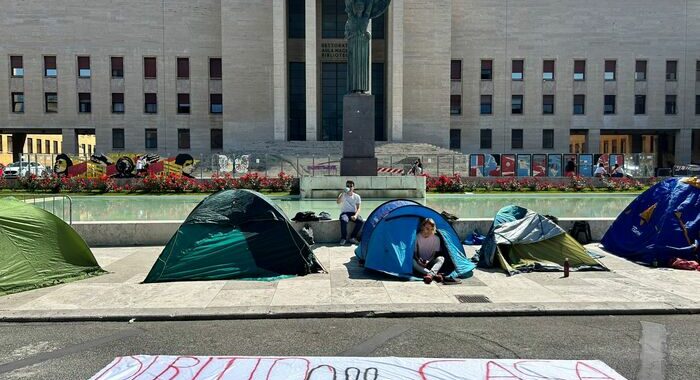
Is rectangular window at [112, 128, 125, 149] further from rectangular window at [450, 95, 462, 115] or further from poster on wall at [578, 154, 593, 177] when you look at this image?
poster on wall at [578, 154, 593, 177]

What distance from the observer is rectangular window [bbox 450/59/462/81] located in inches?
2172

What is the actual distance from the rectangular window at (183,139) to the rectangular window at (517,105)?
3392 centimetres

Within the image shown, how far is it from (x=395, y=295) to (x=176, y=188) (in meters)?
22.5

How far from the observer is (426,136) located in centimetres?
5203

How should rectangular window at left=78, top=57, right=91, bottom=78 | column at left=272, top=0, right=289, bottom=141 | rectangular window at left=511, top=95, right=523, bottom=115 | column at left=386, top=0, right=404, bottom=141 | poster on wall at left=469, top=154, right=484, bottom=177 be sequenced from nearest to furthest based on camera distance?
1. poster on wall at left=469, top=154, right=484, bottom=177
2. column at left=386, top=0, right=404, bottom=141
3. column at left=272, top=0, right=289, bottom=141
4. rectangular window at left=78, top=57, right=91, bottom=78
5. rectangular window at left=511, top=95, right=523, bottom=115

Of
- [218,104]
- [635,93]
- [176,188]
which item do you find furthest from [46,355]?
[635,93]

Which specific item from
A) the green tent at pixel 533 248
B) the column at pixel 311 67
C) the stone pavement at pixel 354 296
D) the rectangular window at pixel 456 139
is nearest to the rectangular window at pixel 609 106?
the rectangular window at pixel 456 139

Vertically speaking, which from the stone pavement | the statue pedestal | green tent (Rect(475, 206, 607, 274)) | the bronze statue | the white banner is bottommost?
the stone pavement

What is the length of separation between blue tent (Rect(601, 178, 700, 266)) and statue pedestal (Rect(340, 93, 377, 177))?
12.8 metres

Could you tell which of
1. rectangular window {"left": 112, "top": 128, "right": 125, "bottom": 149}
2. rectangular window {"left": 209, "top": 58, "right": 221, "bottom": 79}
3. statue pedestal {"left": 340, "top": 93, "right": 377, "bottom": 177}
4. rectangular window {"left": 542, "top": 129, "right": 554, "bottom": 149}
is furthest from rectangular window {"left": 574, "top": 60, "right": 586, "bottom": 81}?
rectangular window {"left": 112, "top": 128, "right": 125, "bottom": 149}

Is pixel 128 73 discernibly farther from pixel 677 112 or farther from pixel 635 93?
pixel 677 112

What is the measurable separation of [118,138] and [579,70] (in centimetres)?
4823

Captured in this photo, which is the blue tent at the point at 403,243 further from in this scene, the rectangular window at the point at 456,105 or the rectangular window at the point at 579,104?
the rectangular window at the point at 579,104

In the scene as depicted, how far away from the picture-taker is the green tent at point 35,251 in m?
9.13
